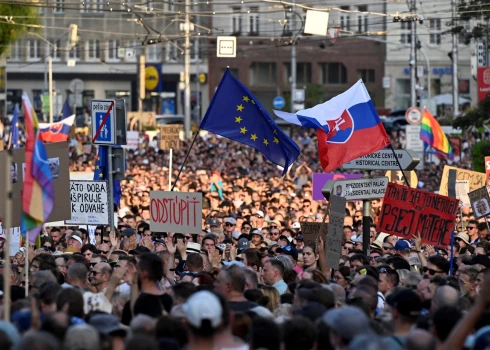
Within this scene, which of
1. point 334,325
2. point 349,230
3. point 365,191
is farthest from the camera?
point 349,230

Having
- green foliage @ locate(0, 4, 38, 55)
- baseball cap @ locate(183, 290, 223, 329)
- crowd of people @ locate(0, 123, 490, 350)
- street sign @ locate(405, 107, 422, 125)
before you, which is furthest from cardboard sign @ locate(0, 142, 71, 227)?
green foliage @ locate(0, 4, 38, 55)

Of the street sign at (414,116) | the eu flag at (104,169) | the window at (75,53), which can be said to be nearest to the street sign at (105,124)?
the eu flag at (104,169)

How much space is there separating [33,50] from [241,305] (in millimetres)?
72992

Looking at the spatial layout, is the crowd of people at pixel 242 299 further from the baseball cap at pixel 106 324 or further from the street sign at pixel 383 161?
the street sign at pixel 383 161

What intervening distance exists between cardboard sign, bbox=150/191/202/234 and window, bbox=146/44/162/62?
64629 mm

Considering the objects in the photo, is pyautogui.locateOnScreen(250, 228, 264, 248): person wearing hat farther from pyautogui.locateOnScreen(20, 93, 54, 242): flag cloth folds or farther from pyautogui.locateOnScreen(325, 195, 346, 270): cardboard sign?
pyautogui.locateOnScreen(20, 93, 54, 242): flag cloth folds

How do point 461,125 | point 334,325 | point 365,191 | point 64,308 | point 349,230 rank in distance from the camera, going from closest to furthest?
point 334,325
point 64,308
point 365,191
point 349,230
point 461,125

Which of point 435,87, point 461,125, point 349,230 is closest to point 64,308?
point 349,230

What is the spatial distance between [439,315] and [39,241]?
29.7 feet

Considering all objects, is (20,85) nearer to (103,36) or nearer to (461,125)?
(103,36)

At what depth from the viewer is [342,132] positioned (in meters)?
15.0

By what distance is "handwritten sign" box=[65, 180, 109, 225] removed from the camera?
15992mm

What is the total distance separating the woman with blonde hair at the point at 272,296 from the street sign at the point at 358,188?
4.66m

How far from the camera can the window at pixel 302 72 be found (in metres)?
80.8
